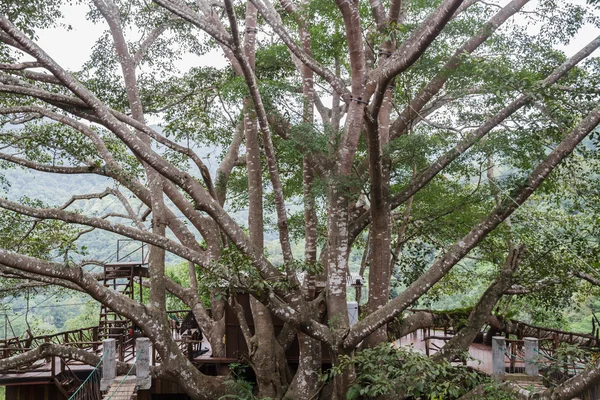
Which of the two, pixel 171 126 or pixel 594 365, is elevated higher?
pixel 171 126

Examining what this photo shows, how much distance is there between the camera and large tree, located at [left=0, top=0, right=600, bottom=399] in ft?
21.0

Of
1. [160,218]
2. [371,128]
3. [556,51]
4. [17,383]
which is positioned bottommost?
[17,383]

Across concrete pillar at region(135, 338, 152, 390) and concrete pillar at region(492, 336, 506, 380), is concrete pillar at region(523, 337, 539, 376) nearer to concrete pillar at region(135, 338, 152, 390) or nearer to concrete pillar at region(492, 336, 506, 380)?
concrete pillar at region(492, 336, 506, 380)

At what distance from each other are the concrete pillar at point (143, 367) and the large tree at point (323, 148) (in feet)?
1.34

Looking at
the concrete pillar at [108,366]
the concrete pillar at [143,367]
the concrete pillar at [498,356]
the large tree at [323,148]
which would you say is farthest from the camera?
the concrete pillar at [108,366]

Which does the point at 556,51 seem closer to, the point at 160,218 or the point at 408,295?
the point at 408,295

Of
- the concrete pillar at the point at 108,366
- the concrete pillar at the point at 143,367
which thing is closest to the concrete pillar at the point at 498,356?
the concrete pillar at the point at 143,367

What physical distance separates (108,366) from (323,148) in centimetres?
479

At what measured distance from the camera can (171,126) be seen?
25.3 feet

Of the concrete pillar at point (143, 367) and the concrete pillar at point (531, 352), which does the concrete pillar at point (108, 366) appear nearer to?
the concrete pillar at point (143, 367)

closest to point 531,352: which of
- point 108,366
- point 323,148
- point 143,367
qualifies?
point 323,148

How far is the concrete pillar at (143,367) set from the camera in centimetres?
784

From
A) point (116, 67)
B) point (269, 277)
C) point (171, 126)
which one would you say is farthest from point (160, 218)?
point (116, 67)

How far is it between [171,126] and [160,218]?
5.46 ft
